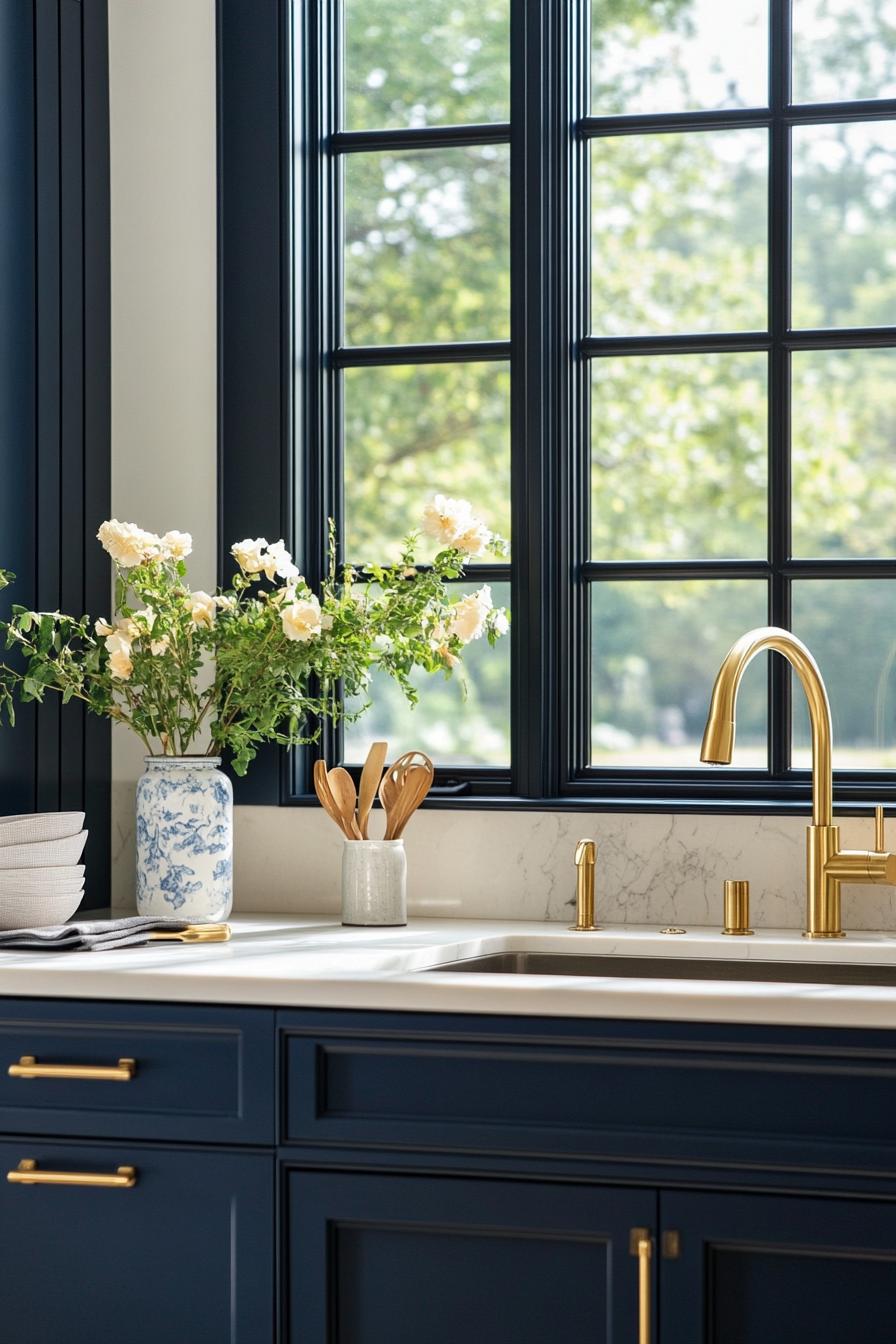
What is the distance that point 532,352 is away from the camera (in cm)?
274

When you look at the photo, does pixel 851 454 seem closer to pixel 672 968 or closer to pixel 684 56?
pixel 684 56

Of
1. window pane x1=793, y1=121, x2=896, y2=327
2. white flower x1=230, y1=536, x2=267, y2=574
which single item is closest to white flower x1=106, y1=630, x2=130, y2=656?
white flower x1=230, y1=536, x2=267, y2=574

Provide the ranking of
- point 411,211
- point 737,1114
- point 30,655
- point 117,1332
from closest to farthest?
point 737,1114 → point 117,1332 → point 30,655 → point 411,211

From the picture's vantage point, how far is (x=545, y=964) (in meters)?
2.45

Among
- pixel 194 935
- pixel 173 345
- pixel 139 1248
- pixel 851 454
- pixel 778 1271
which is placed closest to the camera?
pixel 778 1271

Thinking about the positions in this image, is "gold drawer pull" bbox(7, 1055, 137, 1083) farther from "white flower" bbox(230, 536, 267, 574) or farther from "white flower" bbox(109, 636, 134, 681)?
"white flower" bbox(230, 536, 267, 574)

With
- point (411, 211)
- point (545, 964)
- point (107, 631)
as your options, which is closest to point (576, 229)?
point (411, 211)

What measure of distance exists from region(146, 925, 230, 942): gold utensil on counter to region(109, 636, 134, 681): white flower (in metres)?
0.40

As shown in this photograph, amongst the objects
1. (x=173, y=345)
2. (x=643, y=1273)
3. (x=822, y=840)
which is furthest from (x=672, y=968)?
(x=173, y=345)

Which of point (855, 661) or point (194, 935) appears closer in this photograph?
point (194, 935)

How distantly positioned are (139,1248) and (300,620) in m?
0.92

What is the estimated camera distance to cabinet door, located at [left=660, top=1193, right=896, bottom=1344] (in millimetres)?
1857

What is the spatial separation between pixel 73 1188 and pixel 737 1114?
0.86m

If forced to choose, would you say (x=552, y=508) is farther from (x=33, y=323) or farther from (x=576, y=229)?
(x=33, y=323)
